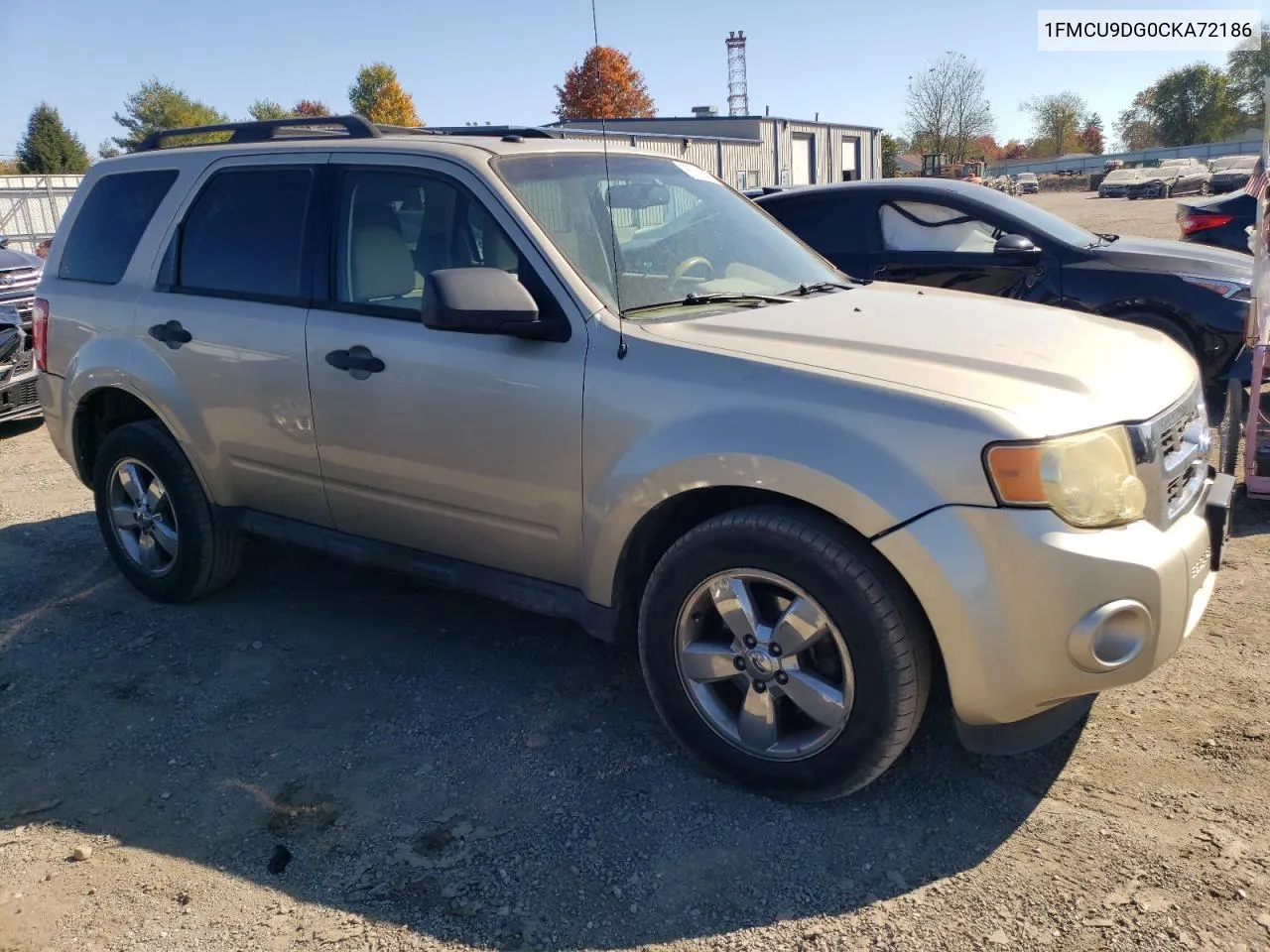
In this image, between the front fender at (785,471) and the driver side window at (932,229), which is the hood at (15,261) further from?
the front fender at (785,471)

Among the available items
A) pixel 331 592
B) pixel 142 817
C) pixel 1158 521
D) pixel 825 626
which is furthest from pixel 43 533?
pixel 1158 521

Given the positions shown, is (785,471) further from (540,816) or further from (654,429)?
(540,816)

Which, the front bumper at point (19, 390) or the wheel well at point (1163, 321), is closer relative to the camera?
the wheel well at point (1163, 321)

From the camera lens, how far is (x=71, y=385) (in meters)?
4.68

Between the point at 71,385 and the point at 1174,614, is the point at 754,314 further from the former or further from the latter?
the point at 71,385

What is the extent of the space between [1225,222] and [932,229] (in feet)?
15.6

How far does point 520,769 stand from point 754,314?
1.64 meters

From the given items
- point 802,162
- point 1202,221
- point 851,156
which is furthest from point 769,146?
point 1202,221

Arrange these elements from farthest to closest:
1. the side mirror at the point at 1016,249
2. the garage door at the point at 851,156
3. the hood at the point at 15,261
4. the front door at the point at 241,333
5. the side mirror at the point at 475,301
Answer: the garage door at the point at 851,156
the hood at the point at 15,261
the side mirror at the point at 1016,249
the front door at the point at 241,333
the side mirror at the point at 475,301

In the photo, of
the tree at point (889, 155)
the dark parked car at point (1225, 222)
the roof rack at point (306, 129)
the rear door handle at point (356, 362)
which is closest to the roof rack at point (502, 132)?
the roof rack at point (306, 129)

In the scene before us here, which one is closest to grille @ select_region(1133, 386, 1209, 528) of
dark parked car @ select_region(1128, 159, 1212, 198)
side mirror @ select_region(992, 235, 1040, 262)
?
side mirror @ select_region(992, 235, 1040, 262)

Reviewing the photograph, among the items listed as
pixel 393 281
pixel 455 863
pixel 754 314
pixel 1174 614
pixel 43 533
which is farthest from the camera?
pixel 43 533

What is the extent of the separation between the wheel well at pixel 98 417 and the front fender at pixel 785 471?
8.30ft

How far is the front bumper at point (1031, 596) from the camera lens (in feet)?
8.21
